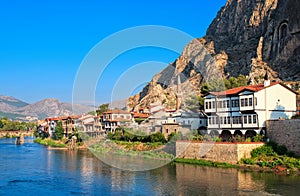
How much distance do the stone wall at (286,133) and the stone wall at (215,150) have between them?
1.57 meters

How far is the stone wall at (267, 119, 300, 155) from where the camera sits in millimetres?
30016

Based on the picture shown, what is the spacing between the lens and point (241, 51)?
104 meters

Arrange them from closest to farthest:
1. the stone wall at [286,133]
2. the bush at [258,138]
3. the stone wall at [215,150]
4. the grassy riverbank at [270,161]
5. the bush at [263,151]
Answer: the grassy riverbank at [270,161], the stone wall at [286,133], the bush at [263,151], the stone wall at [215,150], the bush at [258,138]

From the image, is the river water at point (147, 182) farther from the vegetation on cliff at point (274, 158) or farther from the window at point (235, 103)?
the window at point (235, 103)

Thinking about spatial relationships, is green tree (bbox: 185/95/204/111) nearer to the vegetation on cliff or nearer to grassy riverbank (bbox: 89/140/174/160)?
grassy riverbank (bbox: 89/140/174/160)

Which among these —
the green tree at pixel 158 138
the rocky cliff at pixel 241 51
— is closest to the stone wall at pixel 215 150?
the green tree at pixel 158 138

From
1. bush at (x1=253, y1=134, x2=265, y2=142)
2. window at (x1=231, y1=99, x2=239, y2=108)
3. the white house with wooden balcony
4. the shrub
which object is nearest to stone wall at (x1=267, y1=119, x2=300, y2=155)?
bush at (x1=253, y1=134, x2=265, y2=142)

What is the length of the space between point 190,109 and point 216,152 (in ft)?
52.5

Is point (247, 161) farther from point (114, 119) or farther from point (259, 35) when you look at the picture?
point (259, 35)

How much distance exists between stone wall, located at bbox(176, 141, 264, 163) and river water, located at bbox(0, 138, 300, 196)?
204 centimetres

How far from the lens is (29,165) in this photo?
39.0 m

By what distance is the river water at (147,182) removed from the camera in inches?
934

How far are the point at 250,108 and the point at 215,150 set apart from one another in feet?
17.7

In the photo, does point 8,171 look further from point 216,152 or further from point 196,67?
point 196,67
